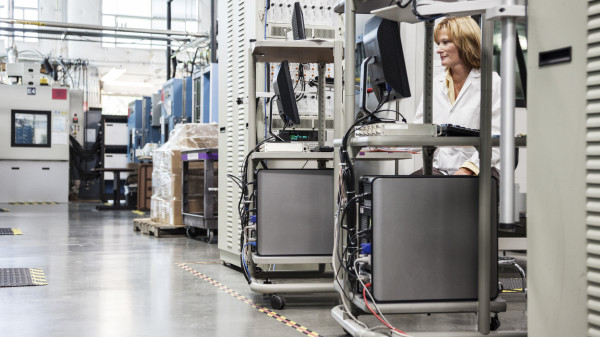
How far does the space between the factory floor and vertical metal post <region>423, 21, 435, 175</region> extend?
2.34ft

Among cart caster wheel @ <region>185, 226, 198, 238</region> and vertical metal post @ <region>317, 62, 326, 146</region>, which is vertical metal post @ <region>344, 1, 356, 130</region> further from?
cart caster wheel @ <region>185, 226, 198, 238</region>

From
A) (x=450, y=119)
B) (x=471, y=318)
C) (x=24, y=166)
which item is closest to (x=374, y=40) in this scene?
(x=450, y=119)

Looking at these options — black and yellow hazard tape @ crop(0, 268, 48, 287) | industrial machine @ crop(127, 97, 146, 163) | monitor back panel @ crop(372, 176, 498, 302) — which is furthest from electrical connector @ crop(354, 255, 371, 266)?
industrial machine @ crop(127, 97, 146, 163)

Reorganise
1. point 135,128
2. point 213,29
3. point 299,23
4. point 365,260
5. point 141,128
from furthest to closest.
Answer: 1. point 135,128
2. point 141,128
3. point 213,29
4. point 299,23
5. point 365,260

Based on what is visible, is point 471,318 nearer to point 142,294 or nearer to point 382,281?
point 382,281

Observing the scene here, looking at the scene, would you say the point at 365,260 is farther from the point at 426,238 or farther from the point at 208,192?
the point at 208,192

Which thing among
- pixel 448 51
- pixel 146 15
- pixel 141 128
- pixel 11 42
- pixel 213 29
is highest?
pixel 146 15

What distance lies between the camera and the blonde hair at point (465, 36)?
116 inches

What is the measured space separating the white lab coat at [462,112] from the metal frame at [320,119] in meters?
0.46

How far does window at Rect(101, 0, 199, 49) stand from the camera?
16.9 m

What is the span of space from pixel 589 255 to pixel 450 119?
1408mm

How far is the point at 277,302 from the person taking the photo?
3.24 m

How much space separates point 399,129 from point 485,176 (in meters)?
0.33

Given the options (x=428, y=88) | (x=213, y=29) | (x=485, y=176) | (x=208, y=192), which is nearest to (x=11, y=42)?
(x=213, y=29)
